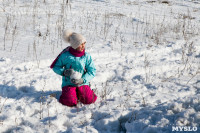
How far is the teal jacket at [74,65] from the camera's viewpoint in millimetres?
3133

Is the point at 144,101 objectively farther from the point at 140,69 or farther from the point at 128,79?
the point at 140,69

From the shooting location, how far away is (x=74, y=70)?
10.4 ft

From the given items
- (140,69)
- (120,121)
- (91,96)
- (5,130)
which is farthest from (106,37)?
(5,130)

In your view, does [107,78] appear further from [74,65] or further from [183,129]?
[183,129]

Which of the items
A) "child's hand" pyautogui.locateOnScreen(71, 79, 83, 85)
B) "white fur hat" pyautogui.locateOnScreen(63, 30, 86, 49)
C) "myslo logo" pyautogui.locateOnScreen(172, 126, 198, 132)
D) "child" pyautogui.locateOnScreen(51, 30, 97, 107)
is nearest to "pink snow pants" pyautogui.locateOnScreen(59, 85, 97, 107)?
"child" pyautogui.locateOnScreen(51, 30, 97, 107)

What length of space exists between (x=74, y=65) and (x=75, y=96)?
43cm

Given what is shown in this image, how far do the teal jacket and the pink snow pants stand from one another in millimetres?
91

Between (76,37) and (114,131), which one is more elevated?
(76,37)

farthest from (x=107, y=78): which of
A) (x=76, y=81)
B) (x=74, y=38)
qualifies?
(x=74, y=38)

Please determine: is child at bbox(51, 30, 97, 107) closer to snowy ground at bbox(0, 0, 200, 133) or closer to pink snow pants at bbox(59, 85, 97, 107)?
pink snow pants at bbox(59, 85, 97, 107)

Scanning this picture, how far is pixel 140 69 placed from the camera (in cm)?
440

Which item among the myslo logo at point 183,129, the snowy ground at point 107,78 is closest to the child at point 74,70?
the snowy ground at point 107,78

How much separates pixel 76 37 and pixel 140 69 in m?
1.86

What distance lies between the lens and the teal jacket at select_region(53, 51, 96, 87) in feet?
10.3
